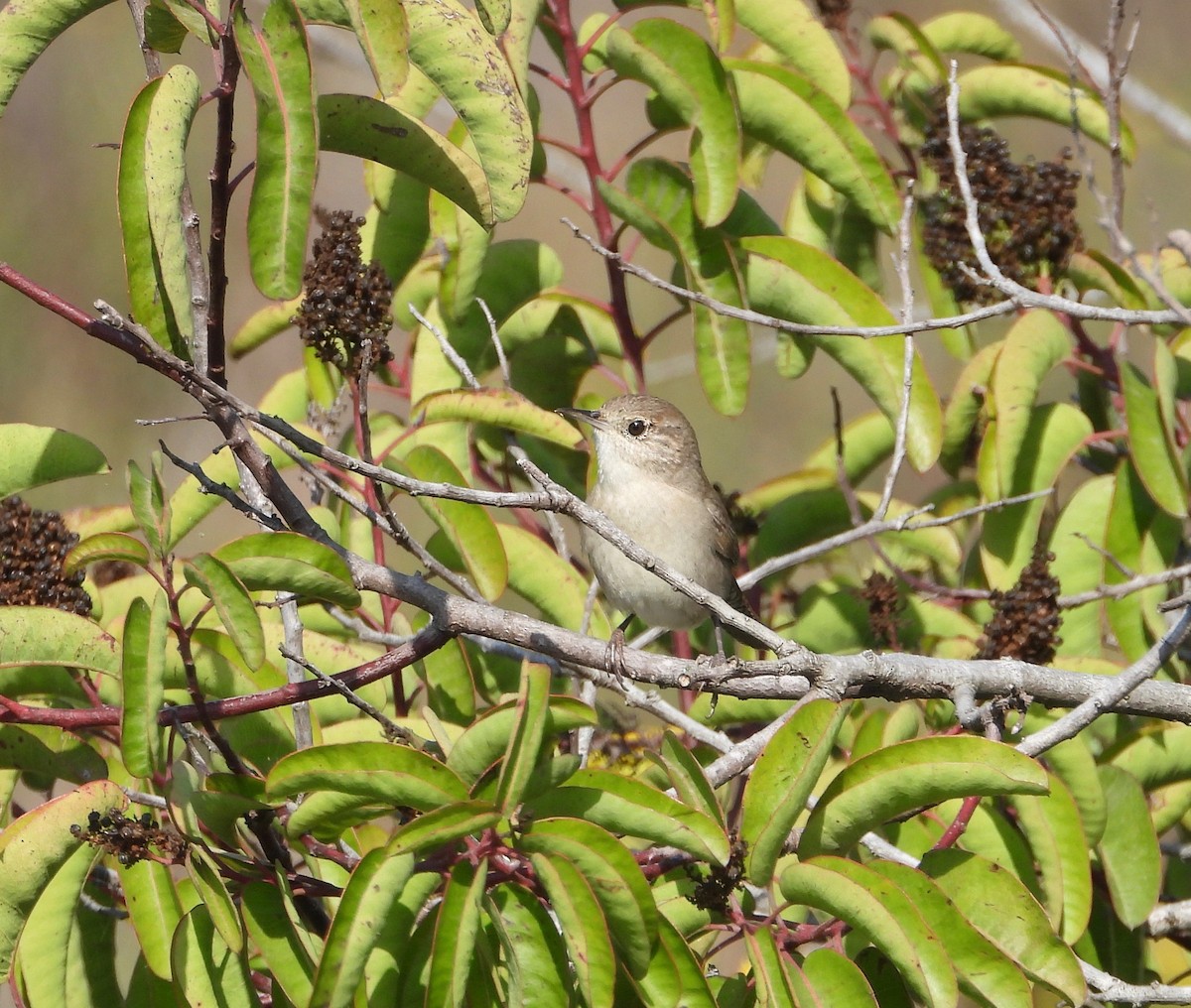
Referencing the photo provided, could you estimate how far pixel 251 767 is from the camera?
2.80m

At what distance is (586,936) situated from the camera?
2062mm

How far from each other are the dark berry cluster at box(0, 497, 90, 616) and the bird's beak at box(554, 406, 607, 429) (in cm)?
151

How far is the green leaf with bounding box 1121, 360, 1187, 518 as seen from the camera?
3.36 meters

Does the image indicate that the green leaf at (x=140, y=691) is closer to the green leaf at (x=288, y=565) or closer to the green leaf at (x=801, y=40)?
the green leaf at (x=288, y=565)

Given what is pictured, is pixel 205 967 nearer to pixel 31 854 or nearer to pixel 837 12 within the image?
pixel 31 854

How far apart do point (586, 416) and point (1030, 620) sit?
1497 mm

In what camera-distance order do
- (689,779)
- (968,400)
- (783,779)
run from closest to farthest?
(783,779)
(689,779)
(968,400)

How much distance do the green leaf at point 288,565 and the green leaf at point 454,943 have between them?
643 mm

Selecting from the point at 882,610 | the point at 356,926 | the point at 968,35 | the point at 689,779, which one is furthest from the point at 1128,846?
the point at 968,35

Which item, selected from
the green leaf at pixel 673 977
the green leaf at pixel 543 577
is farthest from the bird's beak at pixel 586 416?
the green leaf at pixel 673 977

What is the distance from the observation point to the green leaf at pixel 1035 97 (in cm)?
400

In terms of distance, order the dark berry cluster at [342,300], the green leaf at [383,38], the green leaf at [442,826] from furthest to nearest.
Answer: the dark berry cluster at [342,300]
the green leaf at [442,826]
the green leaf at [383,38]

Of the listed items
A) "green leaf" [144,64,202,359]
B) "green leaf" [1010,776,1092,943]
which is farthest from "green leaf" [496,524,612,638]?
"green leaf" [144,64,202,359]

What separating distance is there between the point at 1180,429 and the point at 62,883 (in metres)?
3.22
